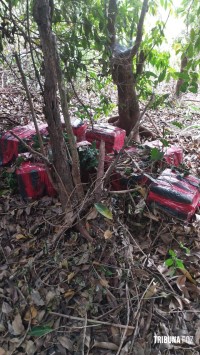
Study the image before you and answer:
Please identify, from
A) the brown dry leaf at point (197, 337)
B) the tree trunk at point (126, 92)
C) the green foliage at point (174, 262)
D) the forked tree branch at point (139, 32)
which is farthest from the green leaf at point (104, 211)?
the forked tree branch at point (139, 32)

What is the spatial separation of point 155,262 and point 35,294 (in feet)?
2.33

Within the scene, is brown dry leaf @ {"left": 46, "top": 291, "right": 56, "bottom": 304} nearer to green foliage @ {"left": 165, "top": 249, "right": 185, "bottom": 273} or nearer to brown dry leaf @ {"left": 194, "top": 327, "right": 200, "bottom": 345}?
green foliage @ {"left": 165, "top": 249, "right": 185, "bottom": 273}

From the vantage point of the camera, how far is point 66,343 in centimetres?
141

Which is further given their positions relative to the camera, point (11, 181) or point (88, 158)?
point (11, 181)

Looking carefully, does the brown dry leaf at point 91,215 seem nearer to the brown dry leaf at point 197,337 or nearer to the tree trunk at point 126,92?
the brown dry leaf at point 197,337

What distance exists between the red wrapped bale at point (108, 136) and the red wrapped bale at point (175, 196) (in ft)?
2.33

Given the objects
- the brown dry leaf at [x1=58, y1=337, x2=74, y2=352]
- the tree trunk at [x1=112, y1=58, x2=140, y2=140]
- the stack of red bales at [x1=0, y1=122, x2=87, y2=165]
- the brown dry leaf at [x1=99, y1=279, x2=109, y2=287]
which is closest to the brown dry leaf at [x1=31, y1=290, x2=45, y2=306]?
the brown dry leaf at [x1=58, y1=337, x2=74, y2=352]

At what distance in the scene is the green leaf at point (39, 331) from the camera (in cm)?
140

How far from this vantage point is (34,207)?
2.16 m

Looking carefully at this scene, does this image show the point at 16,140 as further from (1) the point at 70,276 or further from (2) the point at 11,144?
(1) the point at 70,276

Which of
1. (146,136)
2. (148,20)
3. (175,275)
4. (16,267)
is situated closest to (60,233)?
(16,267)

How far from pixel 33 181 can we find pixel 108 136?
0.77 meters

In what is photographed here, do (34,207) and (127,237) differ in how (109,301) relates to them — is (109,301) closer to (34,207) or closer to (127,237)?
(127,237)

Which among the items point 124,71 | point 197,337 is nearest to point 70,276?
point 197,337
